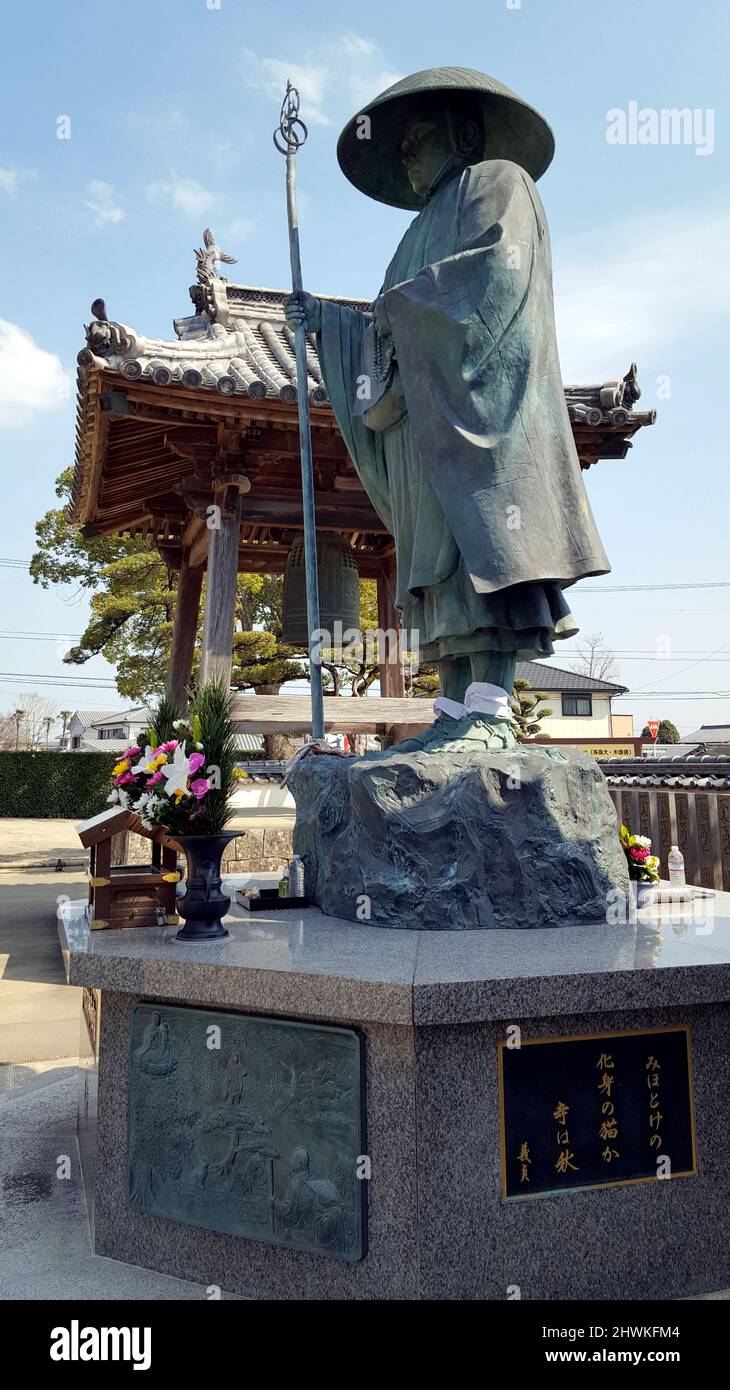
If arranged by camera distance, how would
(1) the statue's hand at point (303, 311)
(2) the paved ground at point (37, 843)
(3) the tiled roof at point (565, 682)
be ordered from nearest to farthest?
1. (1) the statue's hand at point (303, 311)
2. (2) the paved ground at point (37, 843)
3. (3) the tiled roof at point (565, 682)

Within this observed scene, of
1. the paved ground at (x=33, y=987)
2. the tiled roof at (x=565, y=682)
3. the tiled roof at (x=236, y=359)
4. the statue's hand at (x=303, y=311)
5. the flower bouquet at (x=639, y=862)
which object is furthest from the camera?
the tiled roof at (x=565, y=682)

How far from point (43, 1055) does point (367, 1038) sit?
3431mm

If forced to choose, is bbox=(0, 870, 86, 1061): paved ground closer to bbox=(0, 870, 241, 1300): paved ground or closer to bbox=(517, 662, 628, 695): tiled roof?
bbox=(0, 870, 241, 1300): paved ground

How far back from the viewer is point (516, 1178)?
253cm

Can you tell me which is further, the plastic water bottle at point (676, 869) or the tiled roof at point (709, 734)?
the tiled roof at point (709, 734)

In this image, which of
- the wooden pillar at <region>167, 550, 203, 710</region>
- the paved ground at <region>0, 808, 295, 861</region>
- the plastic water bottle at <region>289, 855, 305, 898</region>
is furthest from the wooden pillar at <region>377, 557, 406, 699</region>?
the paved ground at <region>0, 808, 295, 861</region>

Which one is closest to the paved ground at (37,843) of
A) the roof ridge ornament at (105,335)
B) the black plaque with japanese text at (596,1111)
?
the roof ridge ornament at (105,335)

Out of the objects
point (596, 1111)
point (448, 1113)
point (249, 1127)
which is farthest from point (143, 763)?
point (596, 1111)

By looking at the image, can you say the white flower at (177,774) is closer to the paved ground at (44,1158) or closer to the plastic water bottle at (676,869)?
the paved ground at (44,1158)

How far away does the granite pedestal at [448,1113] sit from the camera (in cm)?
245

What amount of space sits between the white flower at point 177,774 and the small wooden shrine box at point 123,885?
0.29m

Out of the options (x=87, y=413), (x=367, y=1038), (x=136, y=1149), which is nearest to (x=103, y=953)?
(x=136, y=1149)

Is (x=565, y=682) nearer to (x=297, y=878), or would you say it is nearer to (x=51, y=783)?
(x=51, y=783)

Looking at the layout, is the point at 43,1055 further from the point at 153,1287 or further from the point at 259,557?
the point at 259,557
